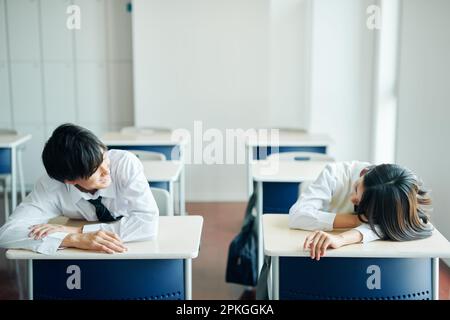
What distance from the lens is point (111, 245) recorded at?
199 centimetres

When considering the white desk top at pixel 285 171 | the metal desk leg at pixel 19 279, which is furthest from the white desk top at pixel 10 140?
the white desk top at pixel 285 171

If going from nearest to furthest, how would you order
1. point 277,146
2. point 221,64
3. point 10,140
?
point 277,146 < point 10,140 < point 221,64

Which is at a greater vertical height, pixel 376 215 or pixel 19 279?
pixel 376 215

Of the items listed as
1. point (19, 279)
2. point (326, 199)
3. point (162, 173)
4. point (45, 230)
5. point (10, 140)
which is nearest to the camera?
point (45, 230)

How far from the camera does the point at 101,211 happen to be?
2295 mm

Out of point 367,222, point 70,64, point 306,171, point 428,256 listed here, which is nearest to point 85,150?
point 367,222

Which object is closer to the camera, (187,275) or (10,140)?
(187,275)

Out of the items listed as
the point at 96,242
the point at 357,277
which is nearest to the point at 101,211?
the point at 96,242

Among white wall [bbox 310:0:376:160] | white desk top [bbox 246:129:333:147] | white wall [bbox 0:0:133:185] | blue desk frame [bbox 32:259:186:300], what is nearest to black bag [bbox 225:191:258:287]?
white desk top [bbox 246:129:333:147]

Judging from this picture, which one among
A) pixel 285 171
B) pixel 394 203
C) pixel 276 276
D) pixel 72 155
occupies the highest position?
pixel 72 155

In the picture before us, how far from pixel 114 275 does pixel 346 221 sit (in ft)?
2.75

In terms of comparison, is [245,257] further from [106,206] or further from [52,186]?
→ [52,186]
